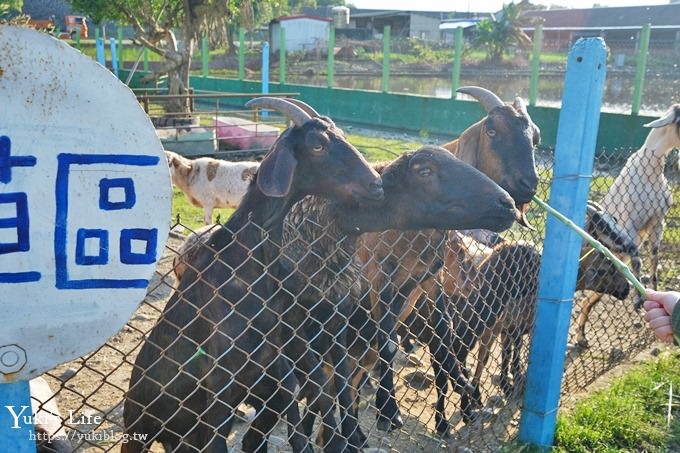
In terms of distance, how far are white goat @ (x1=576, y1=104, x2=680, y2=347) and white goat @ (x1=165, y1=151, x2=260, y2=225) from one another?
4595 mm

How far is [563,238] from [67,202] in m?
2.51

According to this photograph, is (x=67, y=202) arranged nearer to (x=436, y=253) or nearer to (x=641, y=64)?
(x=436, y=253)

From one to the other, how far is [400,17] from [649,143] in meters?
46.4

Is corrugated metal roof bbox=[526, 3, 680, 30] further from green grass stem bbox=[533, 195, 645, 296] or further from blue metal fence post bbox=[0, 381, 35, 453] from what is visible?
blue metal fence post bbox=[0, 381, 35, 453]

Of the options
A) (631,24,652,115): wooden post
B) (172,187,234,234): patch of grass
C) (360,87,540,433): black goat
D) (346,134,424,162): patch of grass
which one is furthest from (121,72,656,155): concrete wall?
(360,87,540,433): black goat

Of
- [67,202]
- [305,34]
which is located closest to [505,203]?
[67,202]

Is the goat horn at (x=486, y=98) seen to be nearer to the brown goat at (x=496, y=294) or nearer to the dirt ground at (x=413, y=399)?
the brown goat at (x=496, y=294)

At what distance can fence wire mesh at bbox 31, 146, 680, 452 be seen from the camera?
2904 mm

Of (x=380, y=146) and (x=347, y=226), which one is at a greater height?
(x=347, y=226)

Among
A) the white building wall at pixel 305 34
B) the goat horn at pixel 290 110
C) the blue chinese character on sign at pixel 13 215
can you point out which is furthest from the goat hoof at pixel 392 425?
the white building wall at pixel 305 34

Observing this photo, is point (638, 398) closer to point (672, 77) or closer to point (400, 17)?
point (672, 77)

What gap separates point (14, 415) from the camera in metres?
1.54

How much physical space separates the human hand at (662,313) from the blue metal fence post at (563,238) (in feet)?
2.15

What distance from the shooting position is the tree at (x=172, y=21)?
670 inches
